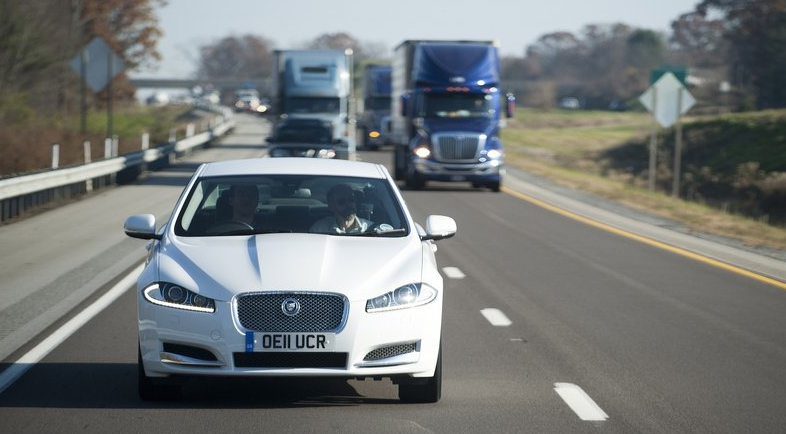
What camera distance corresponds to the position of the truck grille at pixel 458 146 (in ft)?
104

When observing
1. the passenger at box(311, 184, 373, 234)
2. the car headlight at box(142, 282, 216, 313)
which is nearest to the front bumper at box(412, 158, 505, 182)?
the passenger at box(311, 184, 373, 234)

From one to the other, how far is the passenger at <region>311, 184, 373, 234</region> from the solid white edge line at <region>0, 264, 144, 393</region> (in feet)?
7.12

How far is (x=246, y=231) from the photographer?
855cm

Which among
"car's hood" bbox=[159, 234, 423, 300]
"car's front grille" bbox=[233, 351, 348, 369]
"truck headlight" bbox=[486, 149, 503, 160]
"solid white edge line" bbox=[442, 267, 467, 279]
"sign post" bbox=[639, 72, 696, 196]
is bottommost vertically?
"solid white edge line" bbox=[442, 267, 467, 279]

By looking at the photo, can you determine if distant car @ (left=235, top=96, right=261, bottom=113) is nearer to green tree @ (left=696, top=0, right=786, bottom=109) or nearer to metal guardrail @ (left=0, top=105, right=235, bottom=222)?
green tree @ (left=696, top=0, right=786, bottom=109)

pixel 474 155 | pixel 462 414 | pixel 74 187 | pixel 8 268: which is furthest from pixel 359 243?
pixel 474 155

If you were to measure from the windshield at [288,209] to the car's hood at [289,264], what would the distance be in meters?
0.28

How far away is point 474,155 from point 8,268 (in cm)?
1808

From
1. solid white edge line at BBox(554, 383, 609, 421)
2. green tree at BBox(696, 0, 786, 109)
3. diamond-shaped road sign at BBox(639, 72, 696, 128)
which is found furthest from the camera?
green tree at BBox(696, 0, 786, 109)

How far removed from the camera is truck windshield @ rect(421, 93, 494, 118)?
3184cm

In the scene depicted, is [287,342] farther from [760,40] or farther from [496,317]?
[760,40]

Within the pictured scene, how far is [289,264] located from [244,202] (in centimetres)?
140

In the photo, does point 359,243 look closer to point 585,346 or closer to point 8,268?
point 585,346

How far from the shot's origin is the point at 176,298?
7.60m
